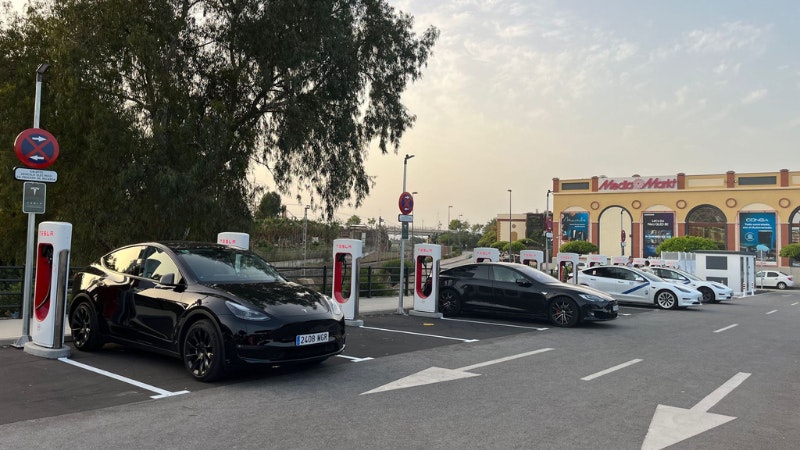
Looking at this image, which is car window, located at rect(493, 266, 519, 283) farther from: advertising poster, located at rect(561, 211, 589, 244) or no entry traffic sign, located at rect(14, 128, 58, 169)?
advertising poster, located at rect(561, 211, 589, 244)

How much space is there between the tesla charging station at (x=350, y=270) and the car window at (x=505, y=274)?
11.3 ft

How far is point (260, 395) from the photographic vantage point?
573 cm

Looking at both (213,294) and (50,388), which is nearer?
(50,388)

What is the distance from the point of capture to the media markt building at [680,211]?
5769cm

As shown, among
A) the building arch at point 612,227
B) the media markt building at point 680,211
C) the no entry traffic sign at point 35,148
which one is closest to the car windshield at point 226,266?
the no entry traffic sign at point 35,148

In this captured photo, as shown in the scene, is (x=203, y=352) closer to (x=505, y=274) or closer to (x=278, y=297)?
(x=278, y=297)

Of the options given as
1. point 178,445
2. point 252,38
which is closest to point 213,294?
point 178,445

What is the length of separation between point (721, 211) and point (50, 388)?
2637 inches

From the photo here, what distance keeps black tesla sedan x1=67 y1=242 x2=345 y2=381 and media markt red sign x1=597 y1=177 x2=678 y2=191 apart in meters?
64.7

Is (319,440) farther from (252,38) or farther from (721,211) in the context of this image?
(721,211)

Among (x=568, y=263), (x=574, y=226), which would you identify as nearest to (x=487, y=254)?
(x=568, y=263)

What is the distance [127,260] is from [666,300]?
16280 mm

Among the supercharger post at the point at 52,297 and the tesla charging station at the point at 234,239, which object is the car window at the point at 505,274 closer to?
the tesla charging station at the point at 234,239

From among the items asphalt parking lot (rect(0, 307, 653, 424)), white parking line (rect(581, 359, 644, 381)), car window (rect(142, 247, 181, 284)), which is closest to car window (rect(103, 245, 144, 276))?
car window (rect(142, 247, 181, 284))
